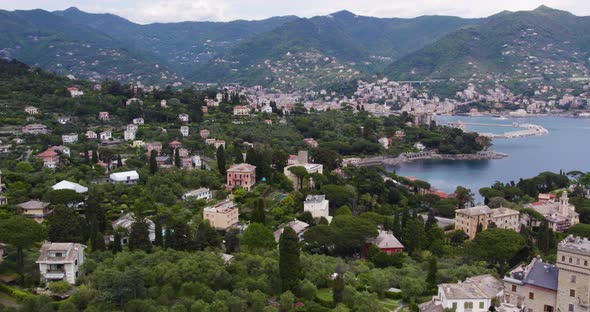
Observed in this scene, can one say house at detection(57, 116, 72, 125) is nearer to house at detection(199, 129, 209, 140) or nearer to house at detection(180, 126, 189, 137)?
house at detection(180, 126, 189, 137)

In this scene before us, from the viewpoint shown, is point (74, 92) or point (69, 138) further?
Result: point (74, 92)

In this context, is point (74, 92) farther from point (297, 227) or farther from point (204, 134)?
point (297, 227)

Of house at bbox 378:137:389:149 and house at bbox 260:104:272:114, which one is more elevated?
house at bbox 260:104:272:114

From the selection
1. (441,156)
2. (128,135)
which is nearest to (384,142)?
(441,156)

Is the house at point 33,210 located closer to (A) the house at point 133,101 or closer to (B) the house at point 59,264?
(B) the house at point 59,264

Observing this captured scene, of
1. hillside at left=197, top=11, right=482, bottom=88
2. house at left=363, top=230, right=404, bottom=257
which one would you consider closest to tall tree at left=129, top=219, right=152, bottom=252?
house at left=363, top=230, right=404, bottom=257

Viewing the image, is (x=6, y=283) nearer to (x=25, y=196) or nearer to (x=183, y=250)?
(x=183, y=250)

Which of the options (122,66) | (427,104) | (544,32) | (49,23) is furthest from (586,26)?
(49,23)
